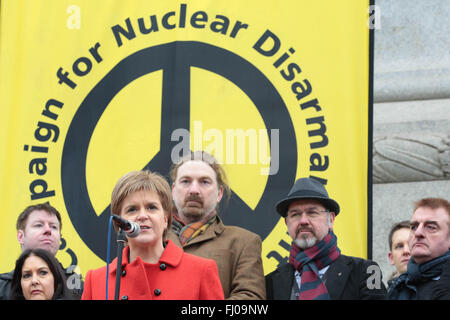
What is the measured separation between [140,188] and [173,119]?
1964 millimetres

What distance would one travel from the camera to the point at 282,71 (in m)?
5.31

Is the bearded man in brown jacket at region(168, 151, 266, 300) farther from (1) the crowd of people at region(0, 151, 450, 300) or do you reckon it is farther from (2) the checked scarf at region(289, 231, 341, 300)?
(2) the checked scarf at region(289, 231, 341, 300)

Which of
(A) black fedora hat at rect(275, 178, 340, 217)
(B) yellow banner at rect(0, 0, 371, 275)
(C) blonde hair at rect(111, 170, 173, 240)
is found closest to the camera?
(C) blonde hair at rect(111, 170, 173, 240)

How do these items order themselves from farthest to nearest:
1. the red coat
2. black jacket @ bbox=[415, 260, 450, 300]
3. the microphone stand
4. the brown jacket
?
the brown jacket, black jacket @ bbox=[415, 260, 450, 300], the red coat, the microphone stand

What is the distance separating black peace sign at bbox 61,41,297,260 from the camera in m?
5.14

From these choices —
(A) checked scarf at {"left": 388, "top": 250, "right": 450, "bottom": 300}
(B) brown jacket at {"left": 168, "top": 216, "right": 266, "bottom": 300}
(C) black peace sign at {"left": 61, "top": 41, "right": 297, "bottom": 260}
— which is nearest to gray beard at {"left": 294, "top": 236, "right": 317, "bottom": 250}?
(B) brown jacket at {"left": 168, "top": 216, "right": 266, "bottom": 300}

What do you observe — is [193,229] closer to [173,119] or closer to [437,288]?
[173,119]

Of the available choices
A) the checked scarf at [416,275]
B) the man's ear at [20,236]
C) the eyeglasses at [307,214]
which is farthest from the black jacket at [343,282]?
the man's ear at [20,236]

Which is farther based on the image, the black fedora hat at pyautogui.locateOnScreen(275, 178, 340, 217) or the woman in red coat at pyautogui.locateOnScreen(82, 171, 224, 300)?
the black fedora hat at pyautogui.locateOnScreen(275, 178, 340, 217)

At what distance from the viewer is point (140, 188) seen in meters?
3.42

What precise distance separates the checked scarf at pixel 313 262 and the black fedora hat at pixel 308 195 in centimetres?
16

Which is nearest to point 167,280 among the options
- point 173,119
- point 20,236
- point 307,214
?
point 307,214

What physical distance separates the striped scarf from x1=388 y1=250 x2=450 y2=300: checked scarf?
3.52ft

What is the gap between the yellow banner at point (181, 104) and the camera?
5.12 metres
